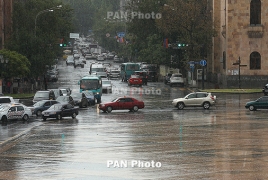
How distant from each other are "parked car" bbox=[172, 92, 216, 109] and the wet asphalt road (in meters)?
3.08

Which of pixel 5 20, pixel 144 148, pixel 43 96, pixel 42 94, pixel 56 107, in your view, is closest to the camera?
pixel 144 148

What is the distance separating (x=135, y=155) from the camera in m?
29.8

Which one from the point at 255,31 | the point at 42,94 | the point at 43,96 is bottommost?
the point at 43,96

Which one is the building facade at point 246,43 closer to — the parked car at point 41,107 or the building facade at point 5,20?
the building facade at point 5,20

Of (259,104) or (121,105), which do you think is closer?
(259,104)

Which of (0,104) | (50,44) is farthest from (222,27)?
(0,104)

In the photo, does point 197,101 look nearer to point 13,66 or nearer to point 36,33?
point 13,66

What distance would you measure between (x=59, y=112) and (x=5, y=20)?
4935 cm

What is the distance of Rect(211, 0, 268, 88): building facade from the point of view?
280 ft

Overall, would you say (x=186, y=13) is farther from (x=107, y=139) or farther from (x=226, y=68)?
(x=107, y=139)

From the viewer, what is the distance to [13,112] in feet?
163

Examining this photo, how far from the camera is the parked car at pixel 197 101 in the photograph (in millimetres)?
57406
